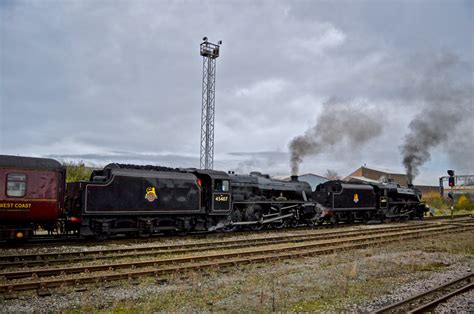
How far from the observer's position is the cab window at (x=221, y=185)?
17547mm

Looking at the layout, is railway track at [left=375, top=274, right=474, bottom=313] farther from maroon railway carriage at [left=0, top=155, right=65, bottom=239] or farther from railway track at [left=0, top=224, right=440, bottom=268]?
maroon railway carriage at [left=0, top=155, right=65, bottom=239]

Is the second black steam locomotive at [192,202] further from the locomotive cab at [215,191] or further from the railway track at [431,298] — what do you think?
the railway track at [431,298]

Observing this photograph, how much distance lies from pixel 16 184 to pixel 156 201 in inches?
194

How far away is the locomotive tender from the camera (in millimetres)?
12704

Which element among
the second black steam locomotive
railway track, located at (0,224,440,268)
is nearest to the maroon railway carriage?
the second black steam locomotive

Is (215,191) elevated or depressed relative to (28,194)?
elevated

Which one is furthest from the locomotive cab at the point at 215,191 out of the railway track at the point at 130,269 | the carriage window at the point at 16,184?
the carriage window at the point at 16,184

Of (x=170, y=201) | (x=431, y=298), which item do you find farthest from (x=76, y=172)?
(x=431, y=298)

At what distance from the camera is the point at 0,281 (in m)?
8.17

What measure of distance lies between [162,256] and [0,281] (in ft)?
14.1

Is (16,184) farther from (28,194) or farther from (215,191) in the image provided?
(215,191)

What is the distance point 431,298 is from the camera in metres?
7.91

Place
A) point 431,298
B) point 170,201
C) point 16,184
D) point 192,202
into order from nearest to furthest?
point 431,298 < point 16,184 < point 170,201 < point 192,202

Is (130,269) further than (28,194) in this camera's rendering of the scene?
No
